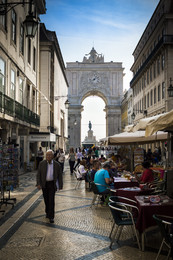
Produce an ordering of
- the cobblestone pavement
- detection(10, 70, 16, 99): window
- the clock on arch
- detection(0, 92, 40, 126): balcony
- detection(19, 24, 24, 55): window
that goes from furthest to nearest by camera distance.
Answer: the clock on arch < detection(19, 24, 24, 55): window < detection(10, 70, 16, 99): window < detection(0, 92, 40, 126): balcony < the cobblestone pavement

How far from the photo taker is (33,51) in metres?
24.9

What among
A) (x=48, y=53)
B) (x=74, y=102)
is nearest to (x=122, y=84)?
(x=74, y=102)

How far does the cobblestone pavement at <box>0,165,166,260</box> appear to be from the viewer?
16.8 ft

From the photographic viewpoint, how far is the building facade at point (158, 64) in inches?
1188

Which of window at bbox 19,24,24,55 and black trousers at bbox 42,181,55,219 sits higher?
window at bbox 19,24,24,55

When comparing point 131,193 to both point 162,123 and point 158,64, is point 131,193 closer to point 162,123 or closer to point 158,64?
point 162,123

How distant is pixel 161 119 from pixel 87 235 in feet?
9.89

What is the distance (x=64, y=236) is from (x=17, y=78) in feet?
48.3

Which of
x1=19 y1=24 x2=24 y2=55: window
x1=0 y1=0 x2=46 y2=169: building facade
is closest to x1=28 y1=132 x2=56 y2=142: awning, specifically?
x1=0 y1=0 x2=46 y2=169: building facade

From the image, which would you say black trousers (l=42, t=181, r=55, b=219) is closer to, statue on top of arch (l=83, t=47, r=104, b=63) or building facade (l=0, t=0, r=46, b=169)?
building facade (l=0, t=0, r=46, b=169)

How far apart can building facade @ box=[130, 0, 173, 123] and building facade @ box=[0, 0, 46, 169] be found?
12.1 meters

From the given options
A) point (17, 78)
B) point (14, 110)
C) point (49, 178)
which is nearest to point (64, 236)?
point (49, 178)

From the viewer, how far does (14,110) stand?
17375 mm

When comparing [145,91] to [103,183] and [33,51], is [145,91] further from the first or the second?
[103,183]
